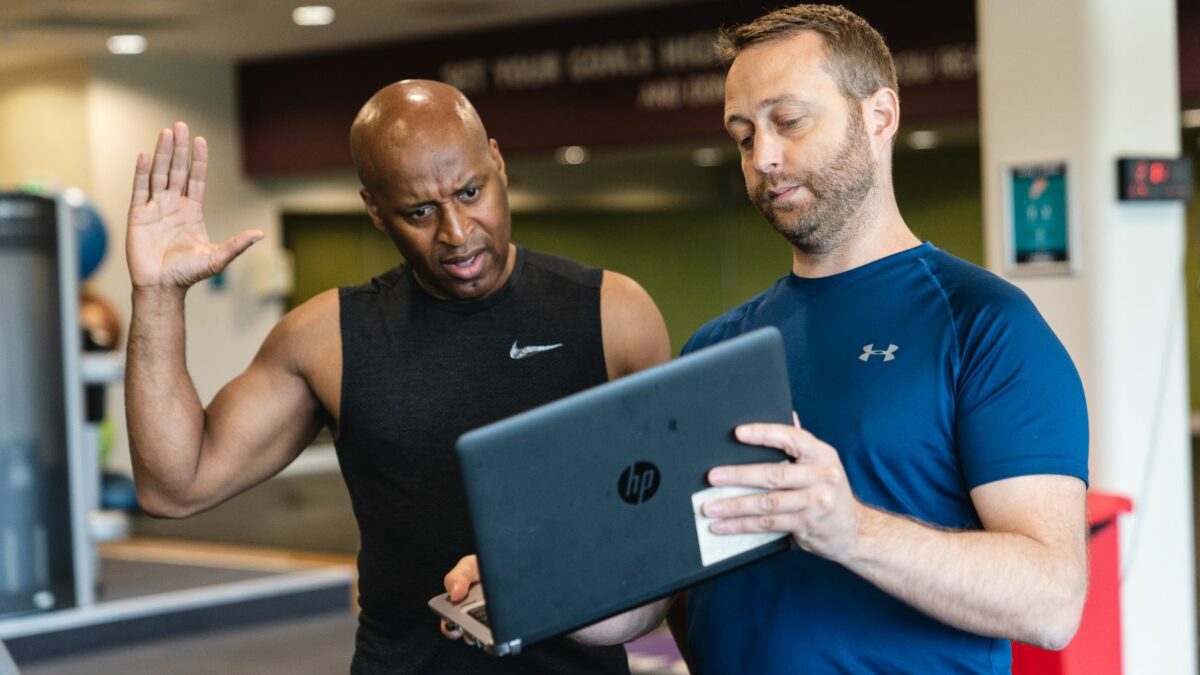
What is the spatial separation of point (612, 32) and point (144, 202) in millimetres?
6919

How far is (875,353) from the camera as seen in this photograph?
1.52 m

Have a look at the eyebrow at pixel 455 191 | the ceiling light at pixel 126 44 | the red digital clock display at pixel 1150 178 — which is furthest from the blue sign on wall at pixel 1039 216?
the ceiling light at pixel 126 44

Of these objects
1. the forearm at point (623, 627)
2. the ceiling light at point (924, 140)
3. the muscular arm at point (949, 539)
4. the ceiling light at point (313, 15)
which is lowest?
the forearm at point (623, 627)

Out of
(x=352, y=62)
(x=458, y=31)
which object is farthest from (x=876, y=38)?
(x=352, y=62)

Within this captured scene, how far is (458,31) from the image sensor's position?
9.26 metres

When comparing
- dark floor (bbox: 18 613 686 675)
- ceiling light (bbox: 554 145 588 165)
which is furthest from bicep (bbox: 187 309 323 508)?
ceiling light (bbox: 554 145 588 165)

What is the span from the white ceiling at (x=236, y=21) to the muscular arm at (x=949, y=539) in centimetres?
714

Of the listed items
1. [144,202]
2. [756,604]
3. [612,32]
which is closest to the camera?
[756,604]

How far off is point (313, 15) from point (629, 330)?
716cm

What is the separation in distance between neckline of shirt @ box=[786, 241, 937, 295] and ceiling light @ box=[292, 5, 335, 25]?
7.23m

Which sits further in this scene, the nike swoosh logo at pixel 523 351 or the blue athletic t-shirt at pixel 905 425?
the nike swoosh logo at pixel 523 351

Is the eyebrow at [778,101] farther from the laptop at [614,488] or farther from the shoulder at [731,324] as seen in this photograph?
the laptop at [614,488]

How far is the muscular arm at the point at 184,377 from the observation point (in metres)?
1.88

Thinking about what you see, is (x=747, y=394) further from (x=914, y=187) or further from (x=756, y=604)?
(x=914, y=187)
